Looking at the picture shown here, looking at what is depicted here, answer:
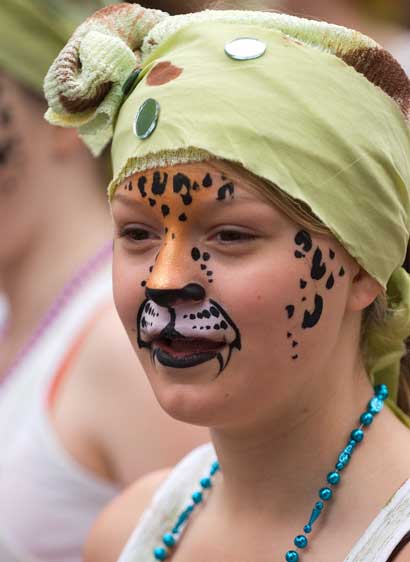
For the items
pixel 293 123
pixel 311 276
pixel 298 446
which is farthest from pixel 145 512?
pixel 293 123

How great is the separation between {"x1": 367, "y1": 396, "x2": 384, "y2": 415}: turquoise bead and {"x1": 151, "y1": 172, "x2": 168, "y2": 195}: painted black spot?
50 cm

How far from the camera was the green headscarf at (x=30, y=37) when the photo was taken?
139 inches

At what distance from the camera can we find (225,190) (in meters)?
1.82

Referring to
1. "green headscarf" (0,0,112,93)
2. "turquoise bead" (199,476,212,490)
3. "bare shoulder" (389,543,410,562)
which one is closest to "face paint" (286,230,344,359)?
"bare shoulder" (389,543,410,562)

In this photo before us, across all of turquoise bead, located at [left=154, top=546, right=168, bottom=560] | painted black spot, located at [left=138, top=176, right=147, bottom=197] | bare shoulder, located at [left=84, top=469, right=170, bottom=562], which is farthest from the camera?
bare shoulder, located at [left=84, top=469, right=170, bottom=562]

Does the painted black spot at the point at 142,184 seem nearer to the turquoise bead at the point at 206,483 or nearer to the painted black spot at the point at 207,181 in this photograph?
the painted black spot at the point at 207,181

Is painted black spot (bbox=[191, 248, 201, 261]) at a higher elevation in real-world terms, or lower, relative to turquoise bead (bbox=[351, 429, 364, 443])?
higher

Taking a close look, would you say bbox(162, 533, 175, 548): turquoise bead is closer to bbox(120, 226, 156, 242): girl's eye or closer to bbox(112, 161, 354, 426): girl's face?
bbox(112, 161, 354, 426): girl's face

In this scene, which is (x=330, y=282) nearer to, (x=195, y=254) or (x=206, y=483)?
(x=195, y=254)

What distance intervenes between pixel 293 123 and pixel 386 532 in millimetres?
630

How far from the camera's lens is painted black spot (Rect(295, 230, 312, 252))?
183 centimetres

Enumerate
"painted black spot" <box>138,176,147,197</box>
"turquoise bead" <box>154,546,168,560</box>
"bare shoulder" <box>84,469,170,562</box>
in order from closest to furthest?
"painted black spot" <box>138,176,147,197</box> → "turquoise bead" <box>154,546,168,560</box> → "bare shoulder" <box>84,469,170,562</box>

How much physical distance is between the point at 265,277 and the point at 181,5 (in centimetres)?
85

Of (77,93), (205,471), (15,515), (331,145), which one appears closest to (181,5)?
(77,93)
